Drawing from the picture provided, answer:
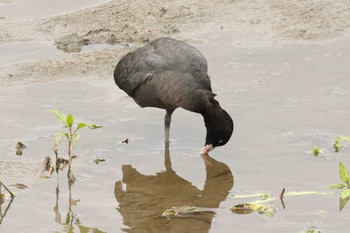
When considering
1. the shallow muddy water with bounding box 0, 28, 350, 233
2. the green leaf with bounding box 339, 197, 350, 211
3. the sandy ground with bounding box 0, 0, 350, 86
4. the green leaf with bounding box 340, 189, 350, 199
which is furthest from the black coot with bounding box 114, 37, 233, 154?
the green leaf with bounding box 340, 189, 350, 199

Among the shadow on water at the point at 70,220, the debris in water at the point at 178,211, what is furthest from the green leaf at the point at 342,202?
the shadow on water at the point at 70,220

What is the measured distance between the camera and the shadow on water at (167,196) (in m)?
8.13

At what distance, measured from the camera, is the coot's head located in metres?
9.73

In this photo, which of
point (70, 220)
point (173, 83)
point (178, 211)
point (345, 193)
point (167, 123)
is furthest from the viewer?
point (167, 123)

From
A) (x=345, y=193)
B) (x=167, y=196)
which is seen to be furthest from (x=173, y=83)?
(x=345, y=193)

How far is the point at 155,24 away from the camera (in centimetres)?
1332

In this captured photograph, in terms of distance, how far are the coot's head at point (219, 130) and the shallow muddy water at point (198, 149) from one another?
0.15m

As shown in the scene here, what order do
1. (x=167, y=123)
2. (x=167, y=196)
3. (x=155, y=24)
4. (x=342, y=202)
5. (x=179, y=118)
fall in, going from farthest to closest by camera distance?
1. (x=155, y=24)
2. (x=179, y=118)
3. (x=167, y=123)
4. (x=167, y=196)
5. (x=342, y=202)

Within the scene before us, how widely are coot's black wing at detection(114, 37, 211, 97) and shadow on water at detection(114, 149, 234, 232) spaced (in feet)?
2.83

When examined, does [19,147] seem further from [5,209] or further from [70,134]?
[5,209]

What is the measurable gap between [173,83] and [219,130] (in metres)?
0.70

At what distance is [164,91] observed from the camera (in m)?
10.0

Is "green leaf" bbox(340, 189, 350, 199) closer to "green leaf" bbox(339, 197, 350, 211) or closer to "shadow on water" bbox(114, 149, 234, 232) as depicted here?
"green leaf" bbox(339, 197, 350, 211)

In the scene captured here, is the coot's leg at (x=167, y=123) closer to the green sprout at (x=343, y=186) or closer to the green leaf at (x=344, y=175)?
the green sprout at (x=343, y=186)
